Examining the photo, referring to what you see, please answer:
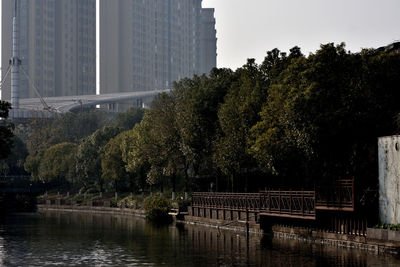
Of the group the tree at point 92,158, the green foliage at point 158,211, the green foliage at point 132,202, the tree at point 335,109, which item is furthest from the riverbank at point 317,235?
the tree at point 92,158

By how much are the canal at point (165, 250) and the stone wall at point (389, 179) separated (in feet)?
9.27

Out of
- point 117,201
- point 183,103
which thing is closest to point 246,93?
point 183,103

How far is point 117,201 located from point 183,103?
29785 millimetres

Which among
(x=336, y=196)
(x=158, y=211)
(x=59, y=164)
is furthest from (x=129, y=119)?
(x=336, y=196)

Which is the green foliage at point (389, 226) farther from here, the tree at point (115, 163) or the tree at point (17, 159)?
the tree at point (17, 159)

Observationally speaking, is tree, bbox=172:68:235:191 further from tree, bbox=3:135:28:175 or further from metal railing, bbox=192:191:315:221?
tree, bbox=3:135:28:175

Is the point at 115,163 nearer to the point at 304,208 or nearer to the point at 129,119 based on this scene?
the point at 304,208

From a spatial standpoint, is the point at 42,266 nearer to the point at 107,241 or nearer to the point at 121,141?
the point at 107,241

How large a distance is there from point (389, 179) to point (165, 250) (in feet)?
49.1

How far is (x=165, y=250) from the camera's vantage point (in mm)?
44625

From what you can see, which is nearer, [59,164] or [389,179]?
[389,179]

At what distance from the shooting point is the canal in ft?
124

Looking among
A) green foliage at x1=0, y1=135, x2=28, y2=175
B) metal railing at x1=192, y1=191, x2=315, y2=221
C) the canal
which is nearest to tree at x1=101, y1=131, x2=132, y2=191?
metal railing at x1=192, y1=191, x2=315, y2=221

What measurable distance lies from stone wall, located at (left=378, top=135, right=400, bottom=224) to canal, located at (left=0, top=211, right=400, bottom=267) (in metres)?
2.83
